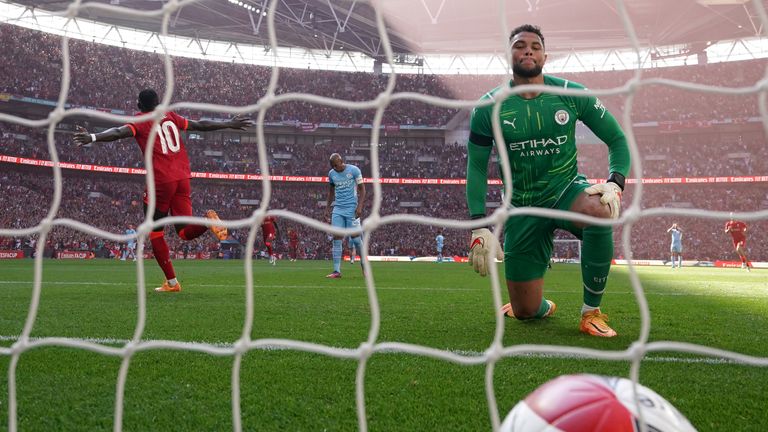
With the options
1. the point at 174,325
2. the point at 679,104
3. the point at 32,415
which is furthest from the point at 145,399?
the point at 679,104

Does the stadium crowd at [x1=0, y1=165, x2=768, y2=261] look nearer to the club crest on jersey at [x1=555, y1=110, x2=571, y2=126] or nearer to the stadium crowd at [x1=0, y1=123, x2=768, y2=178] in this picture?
the stadium crowd at [x1=0, y1=123, x2=768, y2=178]

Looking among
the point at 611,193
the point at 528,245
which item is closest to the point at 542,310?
the point at 528,245

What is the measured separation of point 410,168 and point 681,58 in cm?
1926

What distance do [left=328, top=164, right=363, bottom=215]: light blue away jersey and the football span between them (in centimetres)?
793

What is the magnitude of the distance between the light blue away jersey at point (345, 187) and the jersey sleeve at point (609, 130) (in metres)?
5.70

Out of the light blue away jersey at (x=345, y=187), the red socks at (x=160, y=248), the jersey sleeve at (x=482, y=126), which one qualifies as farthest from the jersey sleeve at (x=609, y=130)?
the light blue away jersey at (x=345, y=187)

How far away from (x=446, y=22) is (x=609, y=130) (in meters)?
32.0

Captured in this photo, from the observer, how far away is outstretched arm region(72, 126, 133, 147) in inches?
144

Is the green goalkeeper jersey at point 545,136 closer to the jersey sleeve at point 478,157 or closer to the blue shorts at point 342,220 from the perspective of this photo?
the jersey sleeve at point 478,157

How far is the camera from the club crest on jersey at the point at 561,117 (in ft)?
12.0

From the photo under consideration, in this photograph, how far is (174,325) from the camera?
11.9 ft

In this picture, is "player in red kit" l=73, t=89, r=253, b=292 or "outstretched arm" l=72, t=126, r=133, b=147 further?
"player in red kit" l=73, t=89, r=253, b=292

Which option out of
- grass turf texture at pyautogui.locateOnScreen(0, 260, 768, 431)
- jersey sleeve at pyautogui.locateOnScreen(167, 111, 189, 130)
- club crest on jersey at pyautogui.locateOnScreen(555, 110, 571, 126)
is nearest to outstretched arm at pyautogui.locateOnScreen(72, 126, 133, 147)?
jersey sleeve at pyautogui.locateOnScreen(167, 111, 189, 130)

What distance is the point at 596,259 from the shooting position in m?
3.53
